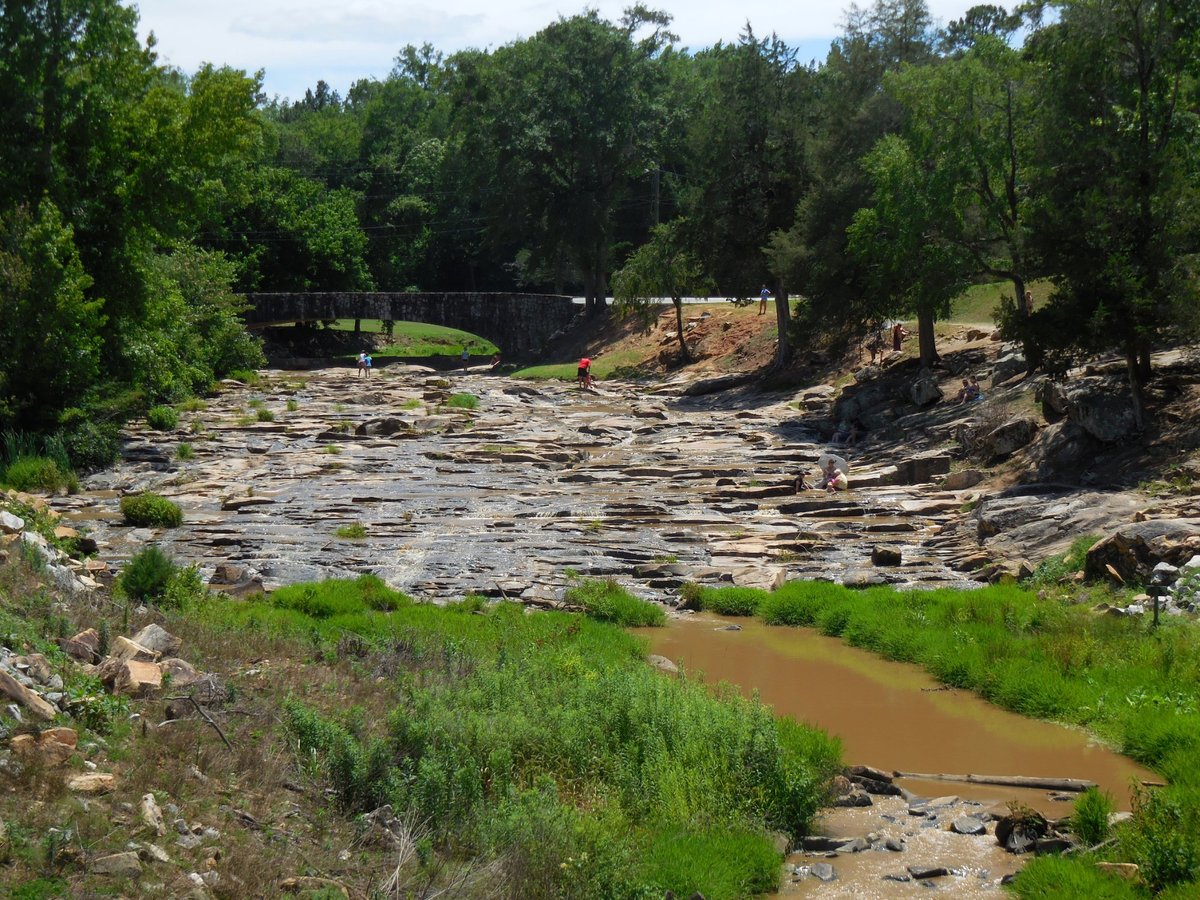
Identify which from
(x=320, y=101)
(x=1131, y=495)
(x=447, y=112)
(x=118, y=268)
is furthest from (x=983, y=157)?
(x=320, y=101)

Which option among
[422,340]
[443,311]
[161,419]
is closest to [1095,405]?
[161,419]

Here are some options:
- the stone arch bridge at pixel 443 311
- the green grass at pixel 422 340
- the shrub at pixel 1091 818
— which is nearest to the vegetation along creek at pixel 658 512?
the shrub at pixel 1091 818

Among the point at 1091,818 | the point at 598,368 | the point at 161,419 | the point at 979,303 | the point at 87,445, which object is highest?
the point at 979,303

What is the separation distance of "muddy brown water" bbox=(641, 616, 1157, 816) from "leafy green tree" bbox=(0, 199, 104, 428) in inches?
774

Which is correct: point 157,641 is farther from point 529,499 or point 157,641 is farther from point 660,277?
point 660,277

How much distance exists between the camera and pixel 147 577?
16797mm

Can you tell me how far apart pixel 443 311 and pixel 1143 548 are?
2328 inches

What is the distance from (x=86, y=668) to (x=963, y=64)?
29032 millimetres

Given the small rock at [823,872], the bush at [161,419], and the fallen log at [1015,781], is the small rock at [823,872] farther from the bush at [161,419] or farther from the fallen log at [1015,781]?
the bush at [161,419]

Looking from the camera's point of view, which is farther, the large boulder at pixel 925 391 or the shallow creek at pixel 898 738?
the large boulder at pixel 925 391

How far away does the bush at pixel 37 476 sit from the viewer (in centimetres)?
2941

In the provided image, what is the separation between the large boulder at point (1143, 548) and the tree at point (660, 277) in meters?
31.7

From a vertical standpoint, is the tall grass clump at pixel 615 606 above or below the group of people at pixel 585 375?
below

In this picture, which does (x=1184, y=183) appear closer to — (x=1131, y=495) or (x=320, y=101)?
(x=1131, y=495)
